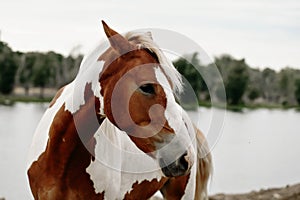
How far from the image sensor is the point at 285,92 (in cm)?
5034

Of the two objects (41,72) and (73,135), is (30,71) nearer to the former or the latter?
(41,72)

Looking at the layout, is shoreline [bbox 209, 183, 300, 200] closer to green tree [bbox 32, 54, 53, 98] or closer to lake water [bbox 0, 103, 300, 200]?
lake water [bbox 0, 103, 300, 200]

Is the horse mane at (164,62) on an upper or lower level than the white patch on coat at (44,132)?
upper

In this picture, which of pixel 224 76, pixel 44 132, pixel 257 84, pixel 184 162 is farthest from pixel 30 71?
pixel 184 162

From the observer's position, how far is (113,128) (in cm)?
363

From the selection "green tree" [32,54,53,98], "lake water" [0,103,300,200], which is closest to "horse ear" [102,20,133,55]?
"lake water" [0,103,300,200]

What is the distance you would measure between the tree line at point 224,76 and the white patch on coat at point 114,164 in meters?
10.3

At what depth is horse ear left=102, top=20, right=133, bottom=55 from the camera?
123 inches

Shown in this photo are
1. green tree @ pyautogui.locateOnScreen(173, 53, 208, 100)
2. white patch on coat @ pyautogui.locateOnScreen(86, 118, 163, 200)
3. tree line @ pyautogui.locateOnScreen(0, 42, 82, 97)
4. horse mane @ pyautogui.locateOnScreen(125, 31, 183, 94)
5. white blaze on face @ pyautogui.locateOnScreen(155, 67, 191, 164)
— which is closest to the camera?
white blaze on face @ pyautogui.locateOnScreen(155, 67, 191, 164)

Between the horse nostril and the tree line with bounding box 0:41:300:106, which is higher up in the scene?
the horse nostril

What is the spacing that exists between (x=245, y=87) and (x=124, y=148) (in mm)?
37883

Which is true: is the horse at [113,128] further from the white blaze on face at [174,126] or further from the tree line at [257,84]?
the tree line at [257,84]

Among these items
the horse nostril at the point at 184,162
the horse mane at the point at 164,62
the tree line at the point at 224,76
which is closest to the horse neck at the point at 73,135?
the horse mane at the point at 164,62

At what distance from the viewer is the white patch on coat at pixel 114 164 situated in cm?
357
